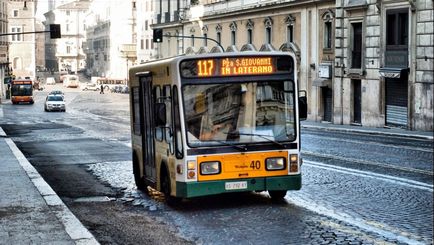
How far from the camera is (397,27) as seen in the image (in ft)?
125

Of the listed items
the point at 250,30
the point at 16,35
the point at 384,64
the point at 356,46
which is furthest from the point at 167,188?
the point at 16,35

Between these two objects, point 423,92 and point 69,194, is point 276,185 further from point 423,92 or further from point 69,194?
point 423,92

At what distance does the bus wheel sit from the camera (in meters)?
13.6

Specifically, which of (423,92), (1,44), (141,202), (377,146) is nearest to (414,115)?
(423,92)

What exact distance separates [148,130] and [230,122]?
2.41 metres

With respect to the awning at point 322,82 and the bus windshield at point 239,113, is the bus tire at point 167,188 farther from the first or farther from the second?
the awning at point 322,82

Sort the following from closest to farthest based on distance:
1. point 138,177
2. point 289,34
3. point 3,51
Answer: point 138,177, point 289,34, point 3,51

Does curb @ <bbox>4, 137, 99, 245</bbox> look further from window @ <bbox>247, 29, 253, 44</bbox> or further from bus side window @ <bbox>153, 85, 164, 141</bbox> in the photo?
window @ <bbox>247, 29, 253, 44</bbox>

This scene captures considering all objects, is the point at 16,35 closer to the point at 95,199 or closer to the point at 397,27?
the point at 397,27

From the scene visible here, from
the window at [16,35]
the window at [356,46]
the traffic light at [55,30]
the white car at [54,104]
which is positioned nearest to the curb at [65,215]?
the window at [356,46]

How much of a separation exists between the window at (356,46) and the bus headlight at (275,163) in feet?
100

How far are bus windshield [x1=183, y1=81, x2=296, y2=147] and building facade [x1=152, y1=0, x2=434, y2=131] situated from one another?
23.7 m

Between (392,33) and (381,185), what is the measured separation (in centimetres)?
2504

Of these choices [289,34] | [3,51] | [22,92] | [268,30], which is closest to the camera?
[289,34]
